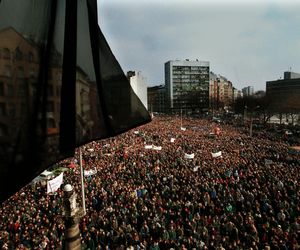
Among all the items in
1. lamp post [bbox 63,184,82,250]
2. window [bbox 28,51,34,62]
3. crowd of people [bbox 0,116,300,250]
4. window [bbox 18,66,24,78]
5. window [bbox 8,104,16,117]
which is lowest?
crowd of people [bbox 0,116,300,250]

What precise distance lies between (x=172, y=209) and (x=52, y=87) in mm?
14068

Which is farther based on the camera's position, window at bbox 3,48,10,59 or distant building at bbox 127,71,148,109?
distant building at bbox 127,71,148,109

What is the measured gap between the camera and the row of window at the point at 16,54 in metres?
2.54

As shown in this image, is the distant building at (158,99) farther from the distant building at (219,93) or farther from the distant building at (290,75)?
the distant building at (290,75)

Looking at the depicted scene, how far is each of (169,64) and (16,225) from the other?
144 meters

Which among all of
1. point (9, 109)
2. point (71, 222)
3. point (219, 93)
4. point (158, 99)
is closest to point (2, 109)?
point (9, 109)

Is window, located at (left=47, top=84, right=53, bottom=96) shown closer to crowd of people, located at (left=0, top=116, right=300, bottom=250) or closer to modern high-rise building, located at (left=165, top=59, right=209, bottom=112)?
crowd of people, located at (left=0, top=116, right=300, bottom=250)

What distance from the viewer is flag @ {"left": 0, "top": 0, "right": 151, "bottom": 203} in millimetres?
2629

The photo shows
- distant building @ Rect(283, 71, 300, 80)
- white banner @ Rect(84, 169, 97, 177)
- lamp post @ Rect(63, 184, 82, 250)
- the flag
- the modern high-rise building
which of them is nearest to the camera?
the flag

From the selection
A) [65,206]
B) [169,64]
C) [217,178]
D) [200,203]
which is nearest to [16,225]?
[200,203]

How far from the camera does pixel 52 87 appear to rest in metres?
3.01

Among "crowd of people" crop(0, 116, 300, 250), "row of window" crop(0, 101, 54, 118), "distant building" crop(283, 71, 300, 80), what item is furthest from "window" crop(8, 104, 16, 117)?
"distant building" crop(283, 71, 300, 80)

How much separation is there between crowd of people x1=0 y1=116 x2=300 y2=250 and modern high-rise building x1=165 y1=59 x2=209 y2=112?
12701cm

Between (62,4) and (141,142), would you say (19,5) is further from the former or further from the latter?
(141,142)
